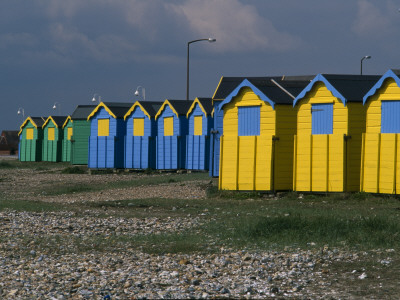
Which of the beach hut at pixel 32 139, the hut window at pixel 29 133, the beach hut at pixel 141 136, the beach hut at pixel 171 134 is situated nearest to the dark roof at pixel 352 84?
the beach hut at pixel 171 134

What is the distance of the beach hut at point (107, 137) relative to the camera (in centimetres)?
3916

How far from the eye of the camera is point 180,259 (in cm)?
1127

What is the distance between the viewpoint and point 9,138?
91.9m

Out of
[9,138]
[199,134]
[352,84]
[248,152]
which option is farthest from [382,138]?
[9,138]

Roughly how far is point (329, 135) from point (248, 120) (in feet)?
9.48

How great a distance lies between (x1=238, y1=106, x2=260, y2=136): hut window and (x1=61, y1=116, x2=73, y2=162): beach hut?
31421 mm

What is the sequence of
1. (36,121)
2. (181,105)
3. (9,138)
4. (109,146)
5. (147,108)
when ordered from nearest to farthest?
(181,105), (147,108), (109,146), (36,121), (9,138)

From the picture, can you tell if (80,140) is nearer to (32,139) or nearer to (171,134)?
(171,134)

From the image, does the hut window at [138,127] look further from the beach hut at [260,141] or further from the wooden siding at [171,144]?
the beach hut at [260,141]

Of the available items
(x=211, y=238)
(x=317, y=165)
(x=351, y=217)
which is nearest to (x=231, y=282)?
(x=211, y=238)

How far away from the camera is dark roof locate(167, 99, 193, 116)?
36500mm

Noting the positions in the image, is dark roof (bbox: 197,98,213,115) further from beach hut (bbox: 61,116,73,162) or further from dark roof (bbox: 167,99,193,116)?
beach hut (bbox: 61,116,73,162)

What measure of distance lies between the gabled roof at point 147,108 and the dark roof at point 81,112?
886cm

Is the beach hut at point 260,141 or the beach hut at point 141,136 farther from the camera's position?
the beach hut at point 141,136
